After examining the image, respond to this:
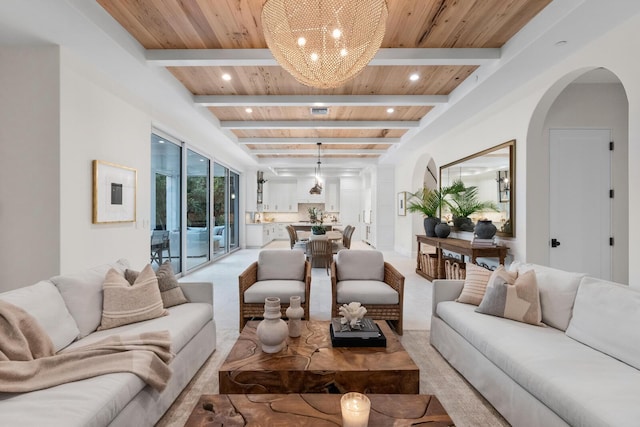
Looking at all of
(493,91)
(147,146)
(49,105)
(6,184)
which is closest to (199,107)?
(147,146)

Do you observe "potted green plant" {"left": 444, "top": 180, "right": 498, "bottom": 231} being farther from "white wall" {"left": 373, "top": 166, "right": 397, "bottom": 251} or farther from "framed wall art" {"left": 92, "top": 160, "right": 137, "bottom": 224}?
"framed wall art" {"left": 92, "top": 160, "right": 137, "bottom": 224}

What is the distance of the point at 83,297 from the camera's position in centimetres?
209

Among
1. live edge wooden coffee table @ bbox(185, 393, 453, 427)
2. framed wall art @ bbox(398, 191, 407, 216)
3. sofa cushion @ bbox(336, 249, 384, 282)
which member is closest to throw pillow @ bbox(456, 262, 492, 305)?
sofa cushion @ bbox(336, 249, 384, 282)

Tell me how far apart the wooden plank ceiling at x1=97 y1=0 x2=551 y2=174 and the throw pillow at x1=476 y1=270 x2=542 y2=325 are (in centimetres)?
221

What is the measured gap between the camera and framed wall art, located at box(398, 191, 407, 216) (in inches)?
331

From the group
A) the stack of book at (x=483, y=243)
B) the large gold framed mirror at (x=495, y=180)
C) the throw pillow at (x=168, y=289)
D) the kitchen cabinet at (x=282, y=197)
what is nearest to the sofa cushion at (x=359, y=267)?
the stack of book at (x=483, y=243)

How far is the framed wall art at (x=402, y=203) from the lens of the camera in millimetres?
8395

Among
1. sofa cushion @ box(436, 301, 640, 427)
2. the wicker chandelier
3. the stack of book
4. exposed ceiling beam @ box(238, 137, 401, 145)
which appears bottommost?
sofa cushion @ box(436, 301, 640, 427)

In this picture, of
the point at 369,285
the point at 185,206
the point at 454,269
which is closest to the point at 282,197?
the point at 185,206

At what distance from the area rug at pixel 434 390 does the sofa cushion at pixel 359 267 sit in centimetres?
86

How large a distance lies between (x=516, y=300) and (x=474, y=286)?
43 cm

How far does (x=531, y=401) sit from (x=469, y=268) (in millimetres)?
1393

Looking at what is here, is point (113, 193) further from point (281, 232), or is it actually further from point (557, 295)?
point (281, 232)

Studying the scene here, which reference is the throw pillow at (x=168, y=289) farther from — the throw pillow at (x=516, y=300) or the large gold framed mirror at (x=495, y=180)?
the large gold framed mirror at (x=495, y=180)
